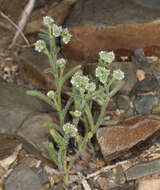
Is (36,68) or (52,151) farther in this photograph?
(36,68)

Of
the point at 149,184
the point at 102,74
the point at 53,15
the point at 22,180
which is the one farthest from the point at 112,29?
the point at 22,180

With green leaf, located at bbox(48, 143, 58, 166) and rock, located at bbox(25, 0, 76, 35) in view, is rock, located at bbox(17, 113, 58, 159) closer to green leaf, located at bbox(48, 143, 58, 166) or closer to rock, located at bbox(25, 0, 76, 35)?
green leaf, located at bbox(48, 143, 58, 166)

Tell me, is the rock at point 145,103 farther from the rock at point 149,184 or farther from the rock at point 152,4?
the rock at point 152,4

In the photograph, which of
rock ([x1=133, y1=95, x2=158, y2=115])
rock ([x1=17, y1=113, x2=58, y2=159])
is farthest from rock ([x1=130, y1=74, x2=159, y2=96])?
rock ([x1=17, y1=113, x2=58, y2=159])

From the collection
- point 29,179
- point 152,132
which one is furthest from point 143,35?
point 29,179

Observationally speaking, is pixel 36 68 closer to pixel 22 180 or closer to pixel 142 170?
pixel 22 180

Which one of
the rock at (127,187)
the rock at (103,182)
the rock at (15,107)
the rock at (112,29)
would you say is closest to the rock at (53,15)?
the rock at (112,29)

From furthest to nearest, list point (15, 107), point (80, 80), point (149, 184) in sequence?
1. point (15, 107)
2. point (149, 184)
3. point (80, 80)
